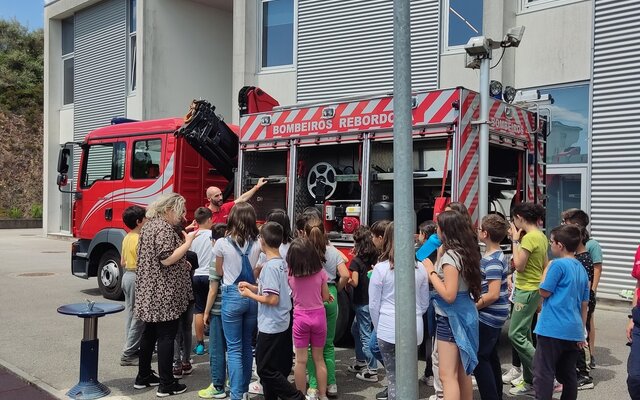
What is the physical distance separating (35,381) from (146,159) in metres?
4.50

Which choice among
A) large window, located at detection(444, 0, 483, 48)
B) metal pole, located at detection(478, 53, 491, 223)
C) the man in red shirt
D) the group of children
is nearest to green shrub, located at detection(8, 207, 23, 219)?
large window, located at detection(444, 0, 483, 48)

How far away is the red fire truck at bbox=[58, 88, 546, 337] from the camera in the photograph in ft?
21.2

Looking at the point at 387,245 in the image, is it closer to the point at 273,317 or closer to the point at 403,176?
the point at 273,317

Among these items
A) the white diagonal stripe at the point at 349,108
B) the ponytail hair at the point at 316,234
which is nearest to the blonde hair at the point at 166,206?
the ponytail hair at the point at 316,234

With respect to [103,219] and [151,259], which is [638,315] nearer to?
[151,259]

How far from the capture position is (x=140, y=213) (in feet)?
20.1

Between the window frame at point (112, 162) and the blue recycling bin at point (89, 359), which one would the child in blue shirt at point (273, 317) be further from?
the window frame at point (112, 162)

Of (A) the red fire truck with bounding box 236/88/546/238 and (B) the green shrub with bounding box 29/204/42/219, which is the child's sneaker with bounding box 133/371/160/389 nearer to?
(A) the red fire truck with bounding box 236/88/546/238

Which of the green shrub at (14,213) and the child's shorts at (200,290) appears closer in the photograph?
the child's shorts at (200,290)

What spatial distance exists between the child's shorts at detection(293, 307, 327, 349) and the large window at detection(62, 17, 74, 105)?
21.6 m

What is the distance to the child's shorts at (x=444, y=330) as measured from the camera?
4039mm

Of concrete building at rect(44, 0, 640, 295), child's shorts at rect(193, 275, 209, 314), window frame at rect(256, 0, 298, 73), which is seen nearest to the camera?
child's shorts at rect(193, 275, 209, 314)

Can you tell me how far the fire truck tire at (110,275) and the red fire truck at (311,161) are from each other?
23 millimetres

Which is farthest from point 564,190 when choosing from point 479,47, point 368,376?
point 368,376
